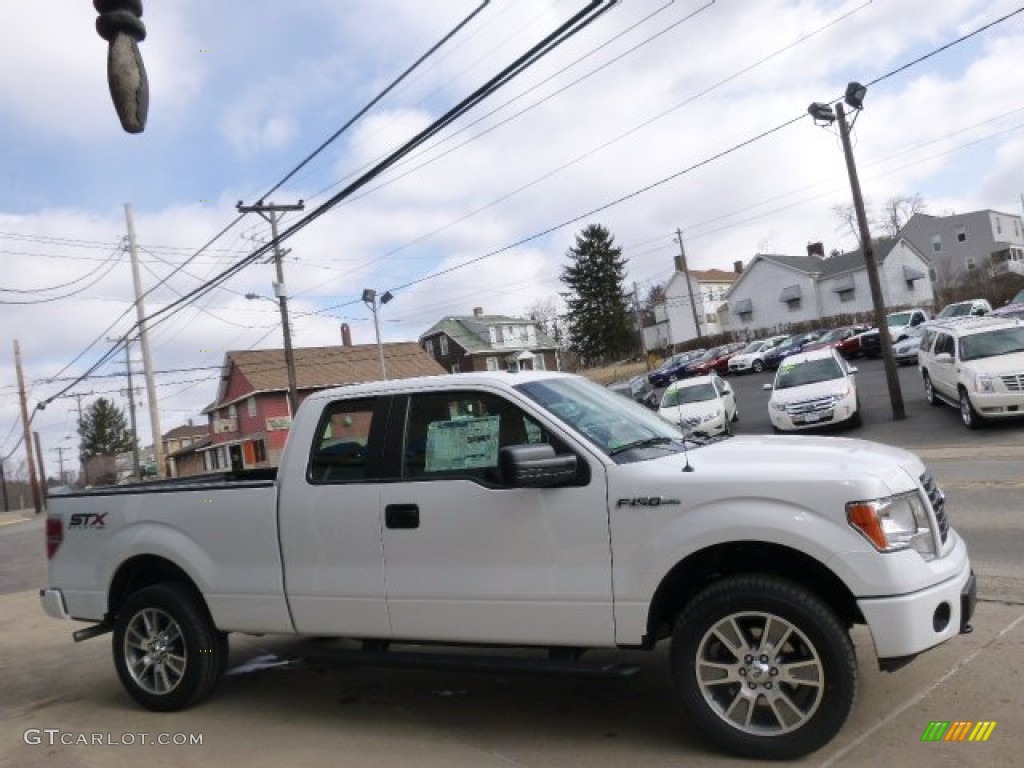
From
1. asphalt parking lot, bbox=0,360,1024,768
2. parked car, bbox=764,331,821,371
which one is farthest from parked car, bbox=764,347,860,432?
parked car, bbox=764,331,821,371

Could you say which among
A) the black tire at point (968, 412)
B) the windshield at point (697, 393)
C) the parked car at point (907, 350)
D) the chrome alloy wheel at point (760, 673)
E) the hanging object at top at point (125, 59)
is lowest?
the chrome alloy wheel at point (760, 673)

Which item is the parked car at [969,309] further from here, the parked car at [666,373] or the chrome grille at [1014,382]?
the chrome grille at [1014,382]

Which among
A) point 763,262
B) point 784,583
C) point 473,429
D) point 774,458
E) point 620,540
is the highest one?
point 763,262

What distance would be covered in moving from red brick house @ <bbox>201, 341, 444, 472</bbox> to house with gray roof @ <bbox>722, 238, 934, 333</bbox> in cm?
2866

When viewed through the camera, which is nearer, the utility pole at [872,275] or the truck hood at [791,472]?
the truck hood at [791,472]

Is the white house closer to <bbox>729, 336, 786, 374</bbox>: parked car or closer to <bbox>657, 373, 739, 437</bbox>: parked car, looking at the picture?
<bbox>729, 336, 786, 374</bbox>: parked car

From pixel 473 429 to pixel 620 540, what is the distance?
104 centimetres

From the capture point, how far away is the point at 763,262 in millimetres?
70000

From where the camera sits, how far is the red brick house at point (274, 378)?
2142 inches

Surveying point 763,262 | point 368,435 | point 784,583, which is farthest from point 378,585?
point 763,262

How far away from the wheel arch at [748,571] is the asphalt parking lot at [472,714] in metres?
0.56

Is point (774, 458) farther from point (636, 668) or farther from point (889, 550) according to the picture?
point (636, 668)

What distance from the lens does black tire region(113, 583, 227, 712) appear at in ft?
17.2

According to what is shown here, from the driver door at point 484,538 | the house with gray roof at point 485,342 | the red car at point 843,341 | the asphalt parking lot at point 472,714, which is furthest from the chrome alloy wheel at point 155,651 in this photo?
the house with gray roof at point 485,342
